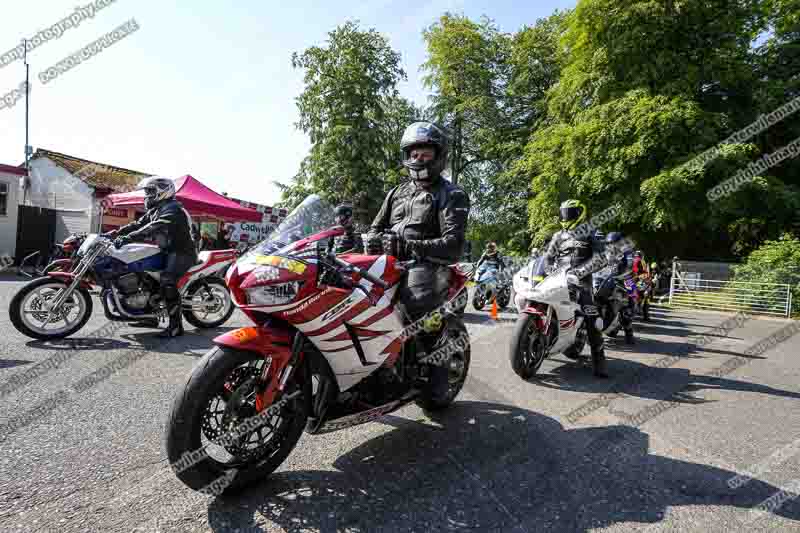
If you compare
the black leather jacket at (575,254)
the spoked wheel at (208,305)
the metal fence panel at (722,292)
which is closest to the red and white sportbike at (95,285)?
the spoked wheel at (208,305)

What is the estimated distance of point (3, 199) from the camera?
16469 mm

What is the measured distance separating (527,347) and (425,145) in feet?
8.06

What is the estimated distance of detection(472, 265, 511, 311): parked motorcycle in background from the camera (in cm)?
1083

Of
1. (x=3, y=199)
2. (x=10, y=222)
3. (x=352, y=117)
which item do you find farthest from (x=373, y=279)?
(x=352, y=117)

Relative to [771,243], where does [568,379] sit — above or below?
below

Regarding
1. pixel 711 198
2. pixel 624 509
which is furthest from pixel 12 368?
pixel 711 198

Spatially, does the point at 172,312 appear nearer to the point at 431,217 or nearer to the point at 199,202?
the point at 431,217

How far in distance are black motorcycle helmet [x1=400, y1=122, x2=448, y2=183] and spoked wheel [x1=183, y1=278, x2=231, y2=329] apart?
13.9 feet

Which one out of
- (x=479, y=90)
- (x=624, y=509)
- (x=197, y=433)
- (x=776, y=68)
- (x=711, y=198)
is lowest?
(x=624, y=509)

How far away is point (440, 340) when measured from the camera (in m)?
3.38

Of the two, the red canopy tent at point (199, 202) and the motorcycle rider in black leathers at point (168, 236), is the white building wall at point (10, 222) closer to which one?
the red canopy tent at point (199, 202)

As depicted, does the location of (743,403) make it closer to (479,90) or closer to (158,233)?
(158,233)

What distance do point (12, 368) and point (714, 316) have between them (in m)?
13.9

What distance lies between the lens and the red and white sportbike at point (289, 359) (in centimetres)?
217
